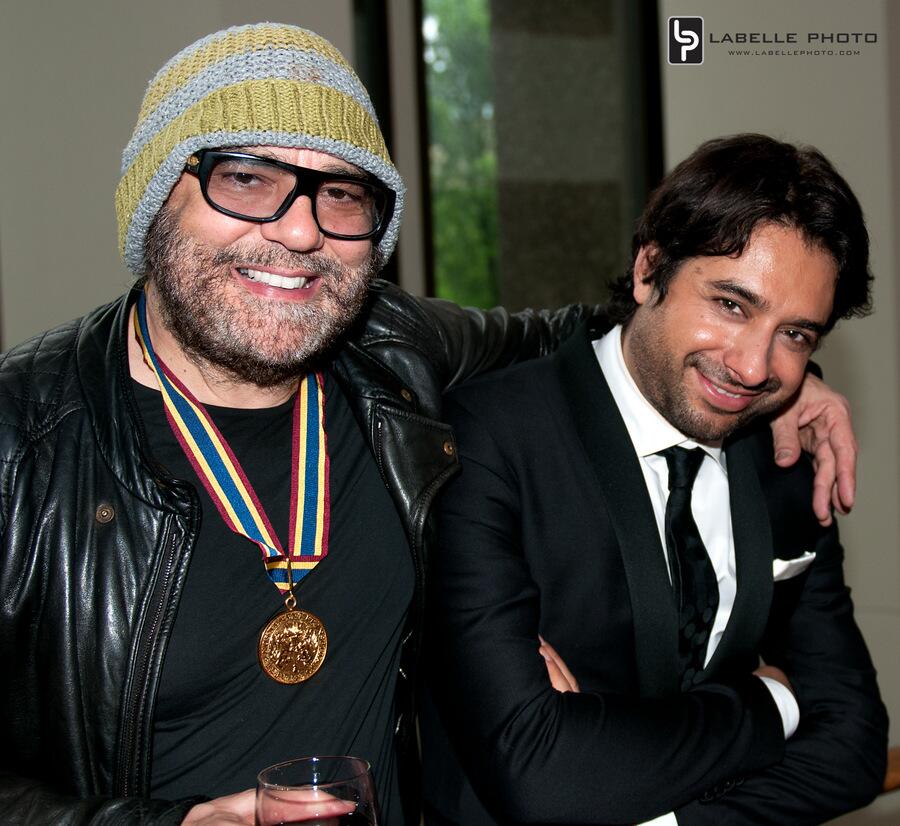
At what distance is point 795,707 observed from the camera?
6.41 feet

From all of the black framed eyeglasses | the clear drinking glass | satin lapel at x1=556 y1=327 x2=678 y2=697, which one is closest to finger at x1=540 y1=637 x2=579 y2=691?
satin lapel at x1=556 y1=327 x2=678 y2=697

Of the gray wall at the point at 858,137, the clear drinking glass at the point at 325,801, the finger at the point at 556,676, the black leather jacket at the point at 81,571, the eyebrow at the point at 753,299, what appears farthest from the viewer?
the gray wall at the point at 858,137

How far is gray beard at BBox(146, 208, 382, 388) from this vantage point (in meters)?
1.70

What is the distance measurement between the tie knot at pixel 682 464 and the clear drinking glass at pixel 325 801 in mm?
1038

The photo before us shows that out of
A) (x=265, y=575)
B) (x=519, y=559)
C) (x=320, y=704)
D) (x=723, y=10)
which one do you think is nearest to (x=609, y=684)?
(x=519, y=559)

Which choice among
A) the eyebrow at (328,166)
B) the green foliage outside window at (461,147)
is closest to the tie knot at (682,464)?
the eyebrow at (328,166)

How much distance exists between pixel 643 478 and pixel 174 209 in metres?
0.97

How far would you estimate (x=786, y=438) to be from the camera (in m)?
2.14

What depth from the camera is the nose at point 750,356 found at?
6.29 ft

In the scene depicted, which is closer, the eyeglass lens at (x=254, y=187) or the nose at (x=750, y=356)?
the eyeglass lens at (x=254, y=187)

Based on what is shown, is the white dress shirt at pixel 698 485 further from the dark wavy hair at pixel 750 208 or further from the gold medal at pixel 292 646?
the gold medal at pixel 292 646

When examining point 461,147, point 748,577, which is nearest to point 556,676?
point 748,577

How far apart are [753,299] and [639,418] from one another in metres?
0.31

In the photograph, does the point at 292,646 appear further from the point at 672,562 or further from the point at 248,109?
the point at 248,109
